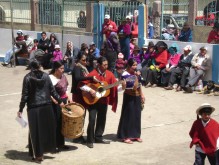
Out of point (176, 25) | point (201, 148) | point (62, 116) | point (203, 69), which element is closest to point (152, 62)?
point (203, 69)

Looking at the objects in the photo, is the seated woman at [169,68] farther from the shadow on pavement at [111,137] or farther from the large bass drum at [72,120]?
the large bass drum at [72,120]

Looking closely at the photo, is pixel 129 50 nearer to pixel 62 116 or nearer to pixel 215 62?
pixel 215 62

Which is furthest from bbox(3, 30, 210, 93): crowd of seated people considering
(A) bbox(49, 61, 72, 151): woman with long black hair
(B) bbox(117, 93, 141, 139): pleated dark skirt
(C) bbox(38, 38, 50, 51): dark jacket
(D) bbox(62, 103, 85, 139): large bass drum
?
(D) bbox(62, 103, 85, 139): large bass drum

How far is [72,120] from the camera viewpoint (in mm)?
8930

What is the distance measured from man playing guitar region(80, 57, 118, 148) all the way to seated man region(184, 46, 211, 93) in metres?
5.40

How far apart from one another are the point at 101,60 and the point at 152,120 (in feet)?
9.08

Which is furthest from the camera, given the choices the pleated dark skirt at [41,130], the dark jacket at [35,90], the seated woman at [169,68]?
the seated woman at [169,68]

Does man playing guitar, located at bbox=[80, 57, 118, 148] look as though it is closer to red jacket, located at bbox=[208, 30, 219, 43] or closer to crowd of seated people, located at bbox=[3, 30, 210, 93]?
crowd of seated people, located at bbox=[3, 30, 210, 93]

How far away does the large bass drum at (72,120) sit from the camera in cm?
894

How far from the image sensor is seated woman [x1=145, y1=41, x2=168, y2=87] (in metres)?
15.7

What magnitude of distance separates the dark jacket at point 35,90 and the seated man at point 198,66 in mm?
6895

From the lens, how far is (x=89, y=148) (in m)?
9.59

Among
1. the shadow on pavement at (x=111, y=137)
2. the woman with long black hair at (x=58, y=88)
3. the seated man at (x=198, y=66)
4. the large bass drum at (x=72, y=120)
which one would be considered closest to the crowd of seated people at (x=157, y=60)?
the seated man at (x=198, y=66)

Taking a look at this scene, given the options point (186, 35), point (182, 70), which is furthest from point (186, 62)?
point (186, 35)
